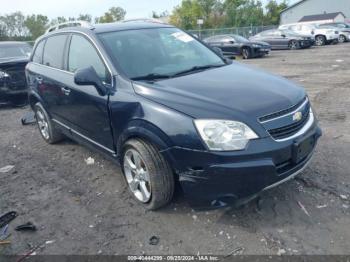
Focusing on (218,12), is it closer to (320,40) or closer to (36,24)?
(36,24)

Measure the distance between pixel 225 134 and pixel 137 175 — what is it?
1162 millimetres

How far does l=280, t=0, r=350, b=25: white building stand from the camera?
56156mm

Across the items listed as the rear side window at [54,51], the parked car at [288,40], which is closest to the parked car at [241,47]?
the parked car at [288,40]

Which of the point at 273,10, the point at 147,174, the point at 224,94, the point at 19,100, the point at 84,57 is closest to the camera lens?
the point at 224,94

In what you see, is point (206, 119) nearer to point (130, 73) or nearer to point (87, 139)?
point (130, 73)

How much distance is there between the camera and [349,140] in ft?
17.3

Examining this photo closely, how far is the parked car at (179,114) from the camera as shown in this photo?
9.91 feet

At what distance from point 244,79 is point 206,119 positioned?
0.94m

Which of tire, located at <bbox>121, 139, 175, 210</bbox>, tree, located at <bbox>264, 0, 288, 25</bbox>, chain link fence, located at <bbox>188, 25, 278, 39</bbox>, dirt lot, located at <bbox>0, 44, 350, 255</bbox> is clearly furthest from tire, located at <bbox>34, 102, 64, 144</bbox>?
tree, located at <bbox>264, 0, 288, 25</bbox>

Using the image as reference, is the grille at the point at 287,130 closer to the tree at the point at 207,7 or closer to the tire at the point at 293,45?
the tire at the point at 293,45

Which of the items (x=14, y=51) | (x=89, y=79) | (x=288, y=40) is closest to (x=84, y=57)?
(x=89, y=79)

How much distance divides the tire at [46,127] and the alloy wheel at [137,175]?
91.8 inches

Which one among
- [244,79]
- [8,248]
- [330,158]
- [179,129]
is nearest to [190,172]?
[179,129]

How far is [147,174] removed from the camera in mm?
3510
